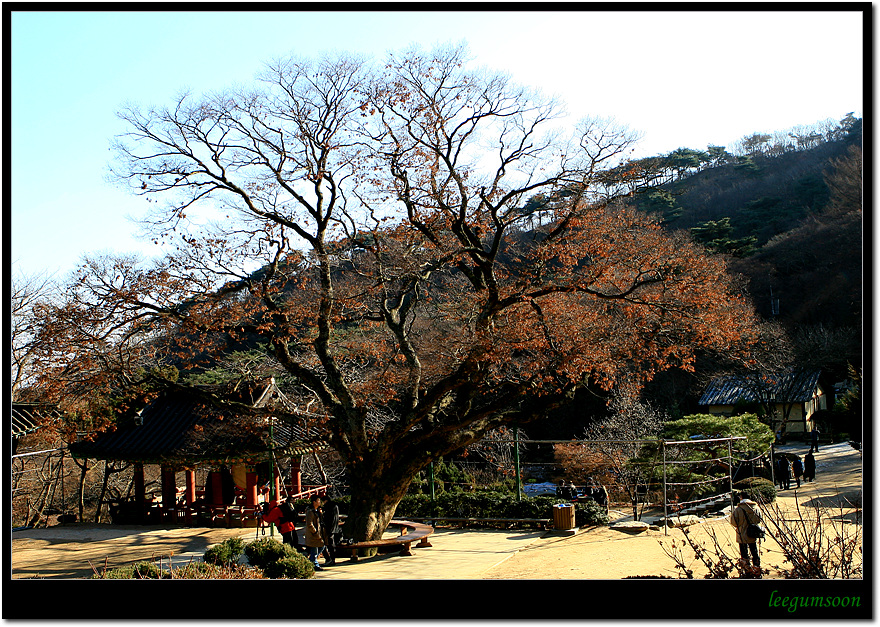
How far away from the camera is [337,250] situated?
43.8 feet

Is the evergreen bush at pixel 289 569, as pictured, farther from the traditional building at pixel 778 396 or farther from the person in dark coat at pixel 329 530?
the traditional building at pixel 778 396

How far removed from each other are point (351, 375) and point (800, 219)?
118 ft

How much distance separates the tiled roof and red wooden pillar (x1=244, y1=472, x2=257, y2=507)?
981 inches

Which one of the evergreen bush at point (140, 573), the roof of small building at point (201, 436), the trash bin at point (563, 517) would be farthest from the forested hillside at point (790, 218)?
the evergreen bush at point (140, 573)

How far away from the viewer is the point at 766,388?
33.4m

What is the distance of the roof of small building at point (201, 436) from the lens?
52.0 feet

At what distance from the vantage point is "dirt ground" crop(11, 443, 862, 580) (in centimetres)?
1060

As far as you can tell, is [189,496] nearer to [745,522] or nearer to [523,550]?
[523,550]

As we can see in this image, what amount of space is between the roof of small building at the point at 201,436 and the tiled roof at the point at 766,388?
24.4m

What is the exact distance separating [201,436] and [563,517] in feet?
29.9

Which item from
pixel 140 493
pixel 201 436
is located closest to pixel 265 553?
pixel 201 436

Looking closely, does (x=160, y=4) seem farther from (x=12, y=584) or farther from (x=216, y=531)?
(x=216, y=531)

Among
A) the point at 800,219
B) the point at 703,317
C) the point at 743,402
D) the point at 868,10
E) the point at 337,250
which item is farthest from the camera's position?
the point at 800,219

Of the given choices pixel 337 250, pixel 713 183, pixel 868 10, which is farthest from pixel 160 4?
pixel 713 183
